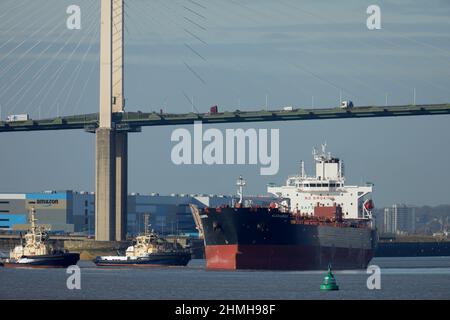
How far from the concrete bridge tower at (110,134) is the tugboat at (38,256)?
14.6 meters

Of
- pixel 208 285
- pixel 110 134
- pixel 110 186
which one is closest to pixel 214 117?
pixel 110 134

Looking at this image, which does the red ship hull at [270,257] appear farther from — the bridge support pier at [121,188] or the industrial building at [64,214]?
the industrial building at [64,214]

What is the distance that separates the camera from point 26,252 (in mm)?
73000

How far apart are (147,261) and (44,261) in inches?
201

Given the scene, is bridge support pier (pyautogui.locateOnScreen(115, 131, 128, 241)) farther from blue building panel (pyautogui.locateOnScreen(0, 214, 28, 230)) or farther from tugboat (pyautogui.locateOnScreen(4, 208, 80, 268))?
blue building panel (pyautogui.locateOnScreen(0, 214, 28, 230))

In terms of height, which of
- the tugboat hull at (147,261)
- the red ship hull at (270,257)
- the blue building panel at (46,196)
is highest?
the blue building panel at (46,196)

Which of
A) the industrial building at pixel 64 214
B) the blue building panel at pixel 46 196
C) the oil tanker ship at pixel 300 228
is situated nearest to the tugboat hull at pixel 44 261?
the oil tanker ship at pixel 300 228

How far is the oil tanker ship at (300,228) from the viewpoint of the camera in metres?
67.8

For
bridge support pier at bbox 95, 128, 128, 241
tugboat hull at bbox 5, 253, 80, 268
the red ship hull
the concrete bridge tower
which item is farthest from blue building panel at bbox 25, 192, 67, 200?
the red ship hull

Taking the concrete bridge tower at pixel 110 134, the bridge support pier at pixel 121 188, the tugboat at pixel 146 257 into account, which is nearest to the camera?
the tugboat at pixel 146 257

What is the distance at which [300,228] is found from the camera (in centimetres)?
6975

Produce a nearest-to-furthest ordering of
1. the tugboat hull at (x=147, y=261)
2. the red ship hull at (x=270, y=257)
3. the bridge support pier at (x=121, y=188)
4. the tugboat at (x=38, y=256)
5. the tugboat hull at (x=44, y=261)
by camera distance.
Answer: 1. the red ship hull at (x=270, y=257)
2. the tugboat hull at (x=44, y=261)
3. the tugboat at (x=38, y=256)
4. the tugboat hull at (x=147, y=261)
5. the bridge support pier at (x=121, y=188)

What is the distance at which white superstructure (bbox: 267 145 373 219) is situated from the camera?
7869cm
